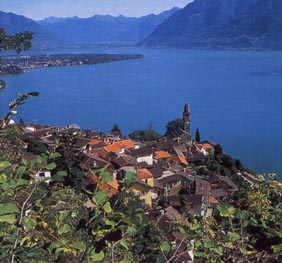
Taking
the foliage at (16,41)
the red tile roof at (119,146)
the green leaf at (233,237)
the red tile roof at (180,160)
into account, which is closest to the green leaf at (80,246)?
the green leaf at (233,237)

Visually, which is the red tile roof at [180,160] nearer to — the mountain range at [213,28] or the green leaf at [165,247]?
the green leaf at [165,247]

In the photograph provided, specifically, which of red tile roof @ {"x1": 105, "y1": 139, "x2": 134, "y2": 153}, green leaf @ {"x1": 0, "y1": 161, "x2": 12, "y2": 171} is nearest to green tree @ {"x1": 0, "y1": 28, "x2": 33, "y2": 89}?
green leaf @ {"x1": 0, "y1": 161, "x2": 12, "y2": 171}

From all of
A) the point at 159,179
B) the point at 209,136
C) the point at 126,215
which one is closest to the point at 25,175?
the point at 126,215

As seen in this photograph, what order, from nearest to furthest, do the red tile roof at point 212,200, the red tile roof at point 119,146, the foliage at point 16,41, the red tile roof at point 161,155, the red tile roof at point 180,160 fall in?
the foliage at point 16,41 → the red tile roof at point 212,200 → the red tile roof at point 119,146 → the red tile roof at point 161,155 → the red tile roof at point 180,160

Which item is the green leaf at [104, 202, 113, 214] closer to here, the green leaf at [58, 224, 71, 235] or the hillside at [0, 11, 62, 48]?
the green leaf at [58, 224, 71, 235]

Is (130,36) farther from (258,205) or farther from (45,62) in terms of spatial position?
(258,205)

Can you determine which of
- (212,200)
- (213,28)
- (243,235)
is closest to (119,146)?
(212,200)
